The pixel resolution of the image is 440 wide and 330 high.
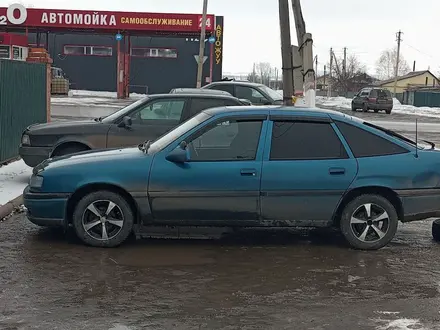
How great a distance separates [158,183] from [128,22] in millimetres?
38749

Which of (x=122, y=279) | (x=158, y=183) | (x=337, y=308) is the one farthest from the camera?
(x=158, y=183)

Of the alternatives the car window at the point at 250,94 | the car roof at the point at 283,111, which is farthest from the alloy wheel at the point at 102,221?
the car window at the point at 250,94

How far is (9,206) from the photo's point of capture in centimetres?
817

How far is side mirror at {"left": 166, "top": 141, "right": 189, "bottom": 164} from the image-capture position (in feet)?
21.3

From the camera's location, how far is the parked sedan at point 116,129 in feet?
31.7

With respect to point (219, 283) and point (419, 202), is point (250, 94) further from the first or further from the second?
point (219, 283)

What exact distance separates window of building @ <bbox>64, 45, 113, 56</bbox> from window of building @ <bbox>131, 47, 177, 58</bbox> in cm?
212

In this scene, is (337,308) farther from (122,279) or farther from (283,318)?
(122,279)

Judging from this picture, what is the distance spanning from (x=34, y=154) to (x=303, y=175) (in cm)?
495

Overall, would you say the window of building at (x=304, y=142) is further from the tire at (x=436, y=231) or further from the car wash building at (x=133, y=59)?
the car wash building at (x=133, y=59)

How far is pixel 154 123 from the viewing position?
9984mm

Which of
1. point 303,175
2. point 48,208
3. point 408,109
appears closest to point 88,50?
point 408,109

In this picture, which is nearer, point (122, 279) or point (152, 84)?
point (122, 279)

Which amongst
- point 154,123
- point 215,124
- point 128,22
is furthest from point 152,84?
point 215,124
